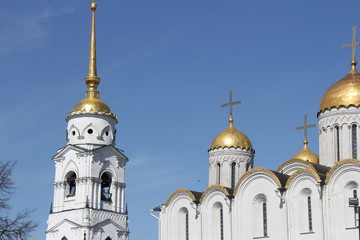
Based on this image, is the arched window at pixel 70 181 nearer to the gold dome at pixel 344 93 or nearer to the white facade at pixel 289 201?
the white facade at pixel 289 201

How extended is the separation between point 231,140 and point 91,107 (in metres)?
8.10

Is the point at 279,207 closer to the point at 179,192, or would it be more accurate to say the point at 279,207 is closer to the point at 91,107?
the point at 179,192

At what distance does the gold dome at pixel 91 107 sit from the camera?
43625 mm

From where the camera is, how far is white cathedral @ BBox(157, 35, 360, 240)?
3328 centimetres

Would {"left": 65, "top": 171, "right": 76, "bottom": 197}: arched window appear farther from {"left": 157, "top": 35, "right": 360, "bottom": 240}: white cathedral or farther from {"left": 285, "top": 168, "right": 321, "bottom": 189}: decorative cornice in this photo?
{"left": 285, "top": 168, "right": 321, "bottom": 189}: decorative cornice

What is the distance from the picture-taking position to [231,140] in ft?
143

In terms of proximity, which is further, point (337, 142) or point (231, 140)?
point (231, 140)

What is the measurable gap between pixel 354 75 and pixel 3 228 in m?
21.3

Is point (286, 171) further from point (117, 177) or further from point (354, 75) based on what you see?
point (117, 177)

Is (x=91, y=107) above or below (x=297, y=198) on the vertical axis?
above

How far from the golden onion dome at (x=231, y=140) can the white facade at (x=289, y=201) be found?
4.20 m

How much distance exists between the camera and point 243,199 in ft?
121

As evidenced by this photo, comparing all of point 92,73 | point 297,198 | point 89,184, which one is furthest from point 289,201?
point 92,73

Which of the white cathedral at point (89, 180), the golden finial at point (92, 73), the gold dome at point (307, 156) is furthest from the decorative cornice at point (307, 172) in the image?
the golden finial at point (92, 73)
